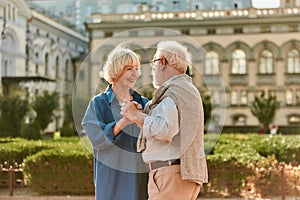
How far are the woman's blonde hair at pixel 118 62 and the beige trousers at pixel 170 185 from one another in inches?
19.9

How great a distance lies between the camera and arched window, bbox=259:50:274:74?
85.5 ft

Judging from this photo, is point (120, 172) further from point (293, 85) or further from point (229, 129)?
point (293, 85)

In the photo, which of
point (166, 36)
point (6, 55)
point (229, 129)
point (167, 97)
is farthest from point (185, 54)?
point (229, 129)

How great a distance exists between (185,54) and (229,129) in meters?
21.8

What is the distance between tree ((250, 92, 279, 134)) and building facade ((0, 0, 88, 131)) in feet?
30.6

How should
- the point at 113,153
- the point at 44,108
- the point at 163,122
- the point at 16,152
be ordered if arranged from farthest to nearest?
1. the point at 44,108
2. the point at 16,152
3. the point at 113,153
4. the point at 163,122

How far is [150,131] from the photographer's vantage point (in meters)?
2.17

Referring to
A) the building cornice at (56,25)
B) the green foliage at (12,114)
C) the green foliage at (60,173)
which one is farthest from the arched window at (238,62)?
the green foliage at (60,173)

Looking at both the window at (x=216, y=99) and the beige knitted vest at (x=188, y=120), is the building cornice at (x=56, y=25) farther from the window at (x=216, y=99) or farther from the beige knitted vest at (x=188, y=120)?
the beige knitted vest at (x=188, y=120)

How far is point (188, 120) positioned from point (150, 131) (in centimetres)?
17

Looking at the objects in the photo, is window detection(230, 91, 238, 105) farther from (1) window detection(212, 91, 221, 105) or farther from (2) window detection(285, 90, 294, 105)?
(1) window detection(212, 91, 221, 105)

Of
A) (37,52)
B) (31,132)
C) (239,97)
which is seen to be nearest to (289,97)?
(239,97)

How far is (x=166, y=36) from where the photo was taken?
108 inches

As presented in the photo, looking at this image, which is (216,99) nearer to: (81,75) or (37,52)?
(81,75)
